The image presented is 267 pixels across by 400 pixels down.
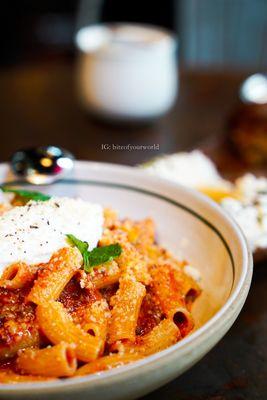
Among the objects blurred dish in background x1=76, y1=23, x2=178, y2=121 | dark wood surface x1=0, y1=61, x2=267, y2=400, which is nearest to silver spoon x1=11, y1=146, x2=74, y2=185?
dark wood surface x1=0, y1=61, x2=267, y2=400

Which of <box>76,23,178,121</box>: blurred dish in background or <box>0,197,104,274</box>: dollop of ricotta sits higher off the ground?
<box>0,197,104,274</box>: dollop of ricotta

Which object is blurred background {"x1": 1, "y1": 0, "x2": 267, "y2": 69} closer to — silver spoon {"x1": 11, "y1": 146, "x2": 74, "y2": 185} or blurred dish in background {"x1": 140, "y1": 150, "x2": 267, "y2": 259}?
blurred dish in background {"x1": 140, "y1": 150, "x2": 267, "y2": 259}

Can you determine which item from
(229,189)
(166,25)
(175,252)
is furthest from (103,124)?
(166,25)

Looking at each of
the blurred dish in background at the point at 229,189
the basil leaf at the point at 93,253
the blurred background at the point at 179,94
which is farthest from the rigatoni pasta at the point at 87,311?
the blurred background at the point at 179,94

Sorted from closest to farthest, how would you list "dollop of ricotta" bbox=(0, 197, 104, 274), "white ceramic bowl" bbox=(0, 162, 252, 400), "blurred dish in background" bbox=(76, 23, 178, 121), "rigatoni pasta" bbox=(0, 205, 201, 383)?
1. "white ceramic bowl" bbox=(0, 162, 252, 400)
2. "rigatoni pasta" bbox=(0, 205, 201, 383)
3. "dollop of ricotta" bbox=(0, 197, 104, 274)
4. "blurred dish in background" bbox=(76, 23, 178, 121)

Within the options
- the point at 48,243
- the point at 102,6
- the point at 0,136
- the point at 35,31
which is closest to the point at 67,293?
the point at 48,243

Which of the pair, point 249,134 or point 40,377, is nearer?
point 40,377

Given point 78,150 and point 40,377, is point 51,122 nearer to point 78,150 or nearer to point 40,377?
point 78,150
